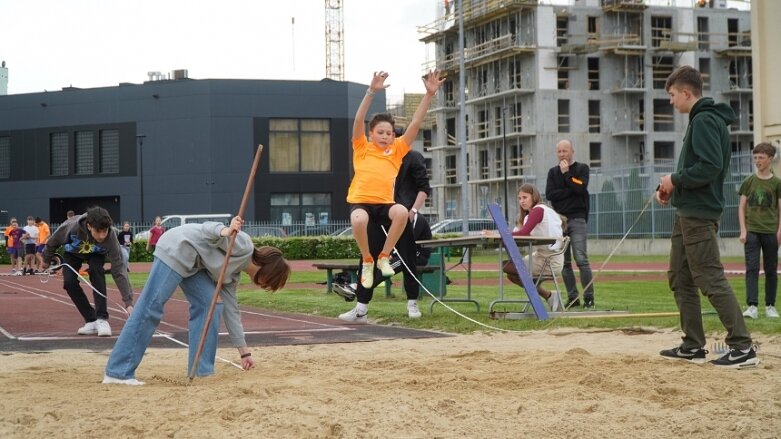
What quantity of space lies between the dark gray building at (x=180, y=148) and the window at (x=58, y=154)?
0.19ft

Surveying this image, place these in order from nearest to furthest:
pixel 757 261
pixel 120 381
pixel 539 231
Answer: pixel 120 381
pixel 757 261
pixel 539 231

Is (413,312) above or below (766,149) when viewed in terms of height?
below

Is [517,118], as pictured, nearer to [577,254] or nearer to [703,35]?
[703,35]

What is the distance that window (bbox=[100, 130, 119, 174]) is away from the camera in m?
60.9

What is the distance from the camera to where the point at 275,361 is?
27.9ft

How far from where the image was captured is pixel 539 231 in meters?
12.5

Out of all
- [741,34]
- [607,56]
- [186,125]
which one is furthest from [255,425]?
[741,34]

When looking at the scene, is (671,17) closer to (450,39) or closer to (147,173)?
(450,39)

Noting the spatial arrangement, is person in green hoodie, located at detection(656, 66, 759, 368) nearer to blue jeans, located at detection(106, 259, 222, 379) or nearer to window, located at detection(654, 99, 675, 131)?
A: blue jeans, located at detection(106, 259, 222, 379)

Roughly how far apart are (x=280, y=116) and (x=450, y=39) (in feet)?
83.5

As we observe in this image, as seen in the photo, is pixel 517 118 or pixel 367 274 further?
pixel 517 118

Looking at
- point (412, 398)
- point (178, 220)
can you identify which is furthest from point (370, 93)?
point (178, 220)

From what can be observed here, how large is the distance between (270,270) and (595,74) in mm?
69249

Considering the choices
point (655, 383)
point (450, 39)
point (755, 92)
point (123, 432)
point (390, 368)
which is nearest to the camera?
point (123, 432)
